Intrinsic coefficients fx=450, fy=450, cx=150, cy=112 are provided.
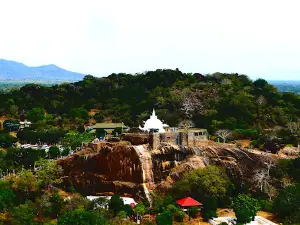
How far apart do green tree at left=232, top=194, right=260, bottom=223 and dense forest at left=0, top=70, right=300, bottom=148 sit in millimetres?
17645

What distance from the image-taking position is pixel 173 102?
69.4 metres

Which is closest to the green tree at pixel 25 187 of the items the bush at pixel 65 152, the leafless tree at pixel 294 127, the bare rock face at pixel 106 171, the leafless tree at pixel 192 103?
the bare rock face at pixel 106 171

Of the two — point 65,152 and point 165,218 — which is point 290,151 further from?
point 65,152

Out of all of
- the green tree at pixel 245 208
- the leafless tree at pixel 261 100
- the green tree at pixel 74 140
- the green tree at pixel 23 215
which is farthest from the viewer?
the leafless tree at pixel 261 100

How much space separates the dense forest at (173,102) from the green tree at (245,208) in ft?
57.9

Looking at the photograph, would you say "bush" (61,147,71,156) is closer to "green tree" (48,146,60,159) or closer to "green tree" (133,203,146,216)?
"green tree" (48,146,60,159)

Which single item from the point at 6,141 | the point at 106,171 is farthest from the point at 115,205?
the point at 6,141

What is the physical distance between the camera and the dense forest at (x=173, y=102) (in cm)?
6256

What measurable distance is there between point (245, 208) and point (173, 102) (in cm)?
3646

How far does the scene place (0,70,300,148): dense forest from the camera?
62.6m

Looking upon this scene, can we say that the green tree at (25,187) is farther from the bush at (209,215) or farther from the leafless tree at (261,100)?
the leafless tree at (261,100)

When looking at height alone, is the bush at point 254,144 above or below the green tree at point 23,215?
above

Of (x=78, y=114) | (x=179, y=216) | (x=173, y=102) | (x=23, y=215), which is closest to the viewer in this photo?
(x=23, y=215)

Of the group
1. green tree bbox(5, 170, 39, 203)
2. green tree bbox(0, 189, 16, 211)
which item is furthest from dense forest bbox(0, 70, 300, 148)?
green tree bbox(0, 189, 16, 211)
